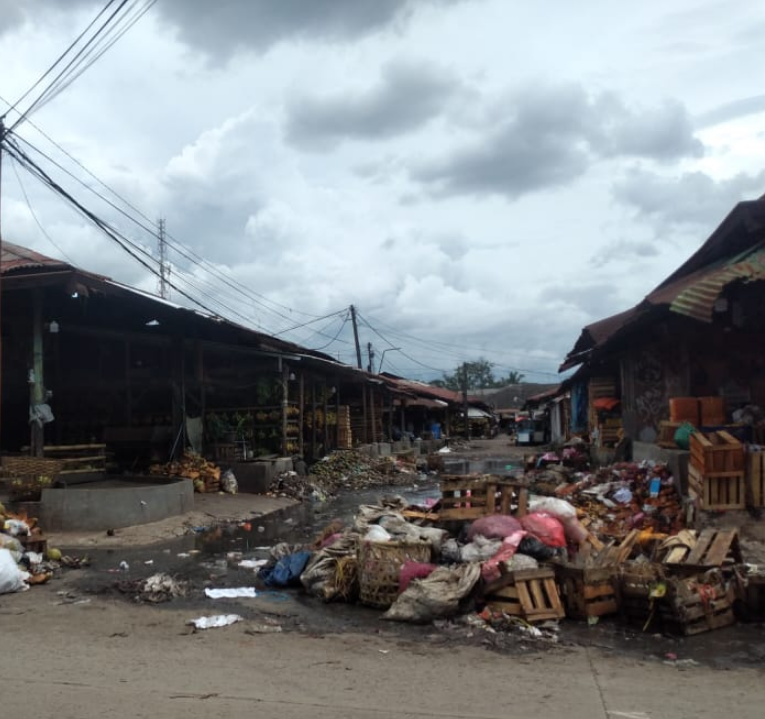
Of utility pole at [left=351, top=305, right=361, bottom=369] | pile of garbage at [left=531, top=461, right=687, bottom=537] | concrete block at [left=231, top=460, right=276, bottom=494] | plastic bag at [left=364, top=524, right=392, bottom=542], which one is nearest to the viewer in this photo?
plastic bag at [left=364, top=524, right=392, bottom=542]

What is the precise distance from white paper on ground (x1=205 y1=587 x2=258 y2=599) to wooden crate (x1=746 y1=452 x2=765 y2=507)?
654 centimetres

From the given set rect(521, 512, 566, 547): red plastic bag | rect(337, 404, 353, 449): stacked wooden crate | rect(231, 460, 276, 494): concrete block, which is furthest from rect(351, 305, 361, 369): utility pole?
rect(521, 512, 566, 547): red plastic bag

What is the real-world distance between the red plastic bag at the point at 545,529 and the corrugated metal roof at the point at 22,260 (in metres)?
8.62

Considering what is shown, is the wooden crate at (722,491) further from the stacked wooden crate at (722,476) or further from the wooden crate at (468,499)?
the wooden crate at (468,499)

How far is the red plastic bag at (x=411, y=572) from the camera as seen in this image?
294 inches

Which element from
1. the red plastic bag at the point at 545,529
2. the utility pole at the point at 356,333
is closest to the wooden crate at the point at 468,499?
the red plastic bag at the point at 545,529

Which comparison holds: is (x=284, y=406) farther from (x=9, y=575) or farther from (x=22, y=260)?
(x=9, y=575)

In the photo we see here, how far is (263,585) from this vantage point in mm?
8586

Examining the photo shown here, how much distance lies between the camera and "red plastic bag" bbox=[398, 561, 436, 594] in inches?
294

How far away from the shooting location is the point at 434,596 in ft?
22.9

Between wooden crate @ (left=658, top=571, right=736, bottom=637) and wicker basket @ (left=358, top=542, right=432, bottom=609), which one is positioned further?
wicker basket @ (left=358, top=542, right=432, bottom=609)

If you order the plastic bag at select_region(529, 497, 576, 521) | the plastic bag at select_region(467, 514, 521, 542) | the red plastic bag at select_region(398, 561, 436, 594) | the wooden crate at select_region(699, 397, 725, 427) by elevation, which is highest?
the wooden crate at select_region(699, 397, 725, 427)

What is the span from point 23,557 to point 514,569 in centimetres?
612

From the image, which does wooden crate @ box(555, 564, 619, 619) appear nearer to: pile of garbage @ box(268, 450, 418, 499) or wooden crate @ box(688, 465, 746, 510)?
wooden crate @ box(688, 465, 746, 510)
